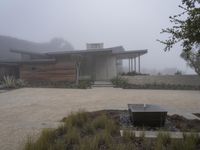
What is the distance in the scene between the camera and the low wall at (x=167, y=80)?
18016mm

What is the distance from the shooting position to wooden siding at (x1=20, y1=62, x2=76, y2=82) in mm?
18109

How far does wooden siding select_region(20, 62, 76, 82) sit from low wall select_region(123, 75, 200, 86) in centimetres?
→ 503

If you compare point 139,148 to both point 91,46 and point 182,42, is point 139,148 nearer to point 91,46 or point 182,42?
point 182,42

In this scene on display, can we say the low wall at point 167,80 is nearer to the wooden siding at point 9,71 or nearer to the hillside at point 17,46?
the wooden siding at point 9,71

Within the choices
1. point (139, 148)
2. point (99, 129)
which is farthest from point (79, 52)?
point (139, 148)

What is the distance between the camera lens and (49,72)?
1848cm

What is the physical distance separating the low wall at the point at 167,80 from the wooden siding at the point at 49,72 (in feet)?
16.5

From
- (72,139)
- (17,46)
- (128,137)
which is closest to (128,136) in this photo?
(128,137)

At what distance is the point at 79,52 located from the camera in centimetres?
1914

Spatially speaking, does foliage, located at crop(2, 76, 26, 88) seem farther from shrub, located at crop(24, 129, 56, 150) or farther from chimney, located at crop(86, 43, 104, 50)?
shrub, located at crop(24, 129, 56, 150)

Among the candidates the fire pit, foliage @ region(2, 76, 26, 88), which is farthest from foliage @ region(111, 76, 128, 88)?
the fire pit

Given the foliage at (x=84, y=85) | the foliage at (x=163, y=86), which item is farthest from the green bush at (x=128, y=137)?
the foliage at (x=163, y=86)

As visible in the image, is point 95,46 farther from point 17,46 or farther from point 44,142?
point 44,142

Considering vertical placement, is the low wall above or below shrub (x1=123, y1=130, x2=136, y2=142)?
above
